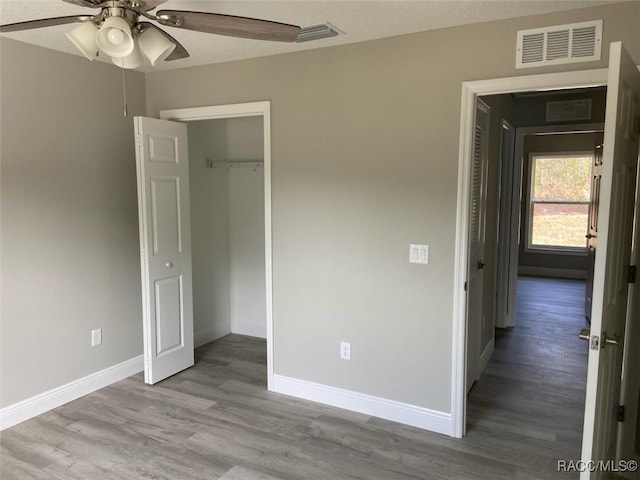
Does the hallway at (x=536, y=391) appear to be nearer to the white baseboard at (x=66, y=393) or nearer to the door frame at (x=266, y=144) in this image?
the door frame at (x=266, y=144)

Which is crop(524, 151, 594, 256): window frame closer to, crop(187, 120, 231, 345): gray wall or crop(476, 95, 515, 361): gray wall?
crop(476, 95, 515, 361): gray wall

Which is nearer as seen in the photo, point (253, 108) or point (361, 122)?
point (361, 122)

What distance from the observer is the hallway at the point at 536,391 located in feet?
9.34

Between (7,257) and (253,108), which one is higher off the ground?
(253,108)

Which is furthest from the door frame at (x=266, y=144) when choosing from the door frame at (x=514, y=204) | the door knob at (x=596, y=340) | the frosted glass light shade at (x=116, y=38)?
the door frame at (x=514, y=204)

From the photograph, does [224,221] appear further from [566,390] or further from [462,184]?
[566,390]

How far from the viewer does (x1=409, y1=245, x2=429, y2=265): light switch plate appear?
2.91 metres

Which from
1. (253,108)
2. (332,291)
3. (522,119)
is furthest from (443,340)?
(522,119)

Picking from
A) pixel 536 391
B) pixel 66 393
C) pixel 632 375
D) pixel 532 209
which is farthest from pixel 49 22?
pixel 532 209

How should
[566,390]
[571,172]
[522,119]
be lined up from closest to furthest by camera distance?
[566,390] → [522,119] → [571,172]

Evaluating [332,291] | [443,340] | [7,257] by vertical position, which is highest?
[7,257]

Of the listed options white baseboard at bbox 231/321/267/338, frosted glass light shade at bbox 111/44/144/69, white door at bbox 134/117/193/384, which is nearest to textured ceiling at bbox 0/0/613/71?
frosted glass light shade at bbox 111/44/144/69

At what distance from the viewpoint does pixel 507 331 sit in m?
5.09

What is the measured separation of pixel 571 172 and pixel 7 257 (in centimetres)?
793
